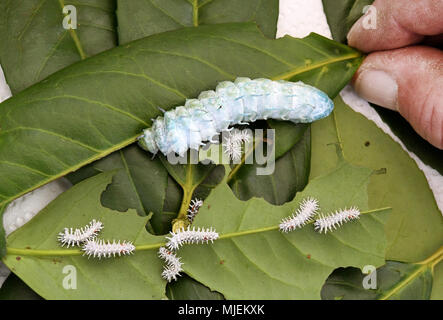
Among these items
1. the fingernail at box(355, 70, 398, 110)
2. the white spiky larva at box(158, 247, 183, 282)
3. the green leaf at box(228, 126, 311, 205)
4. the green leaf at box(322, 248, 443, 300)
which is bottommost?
the green leaf at box(322, 248, 443, 300)

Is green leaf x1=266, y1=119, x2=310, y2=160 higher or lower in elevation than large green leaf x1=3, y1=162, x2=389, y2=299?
higher

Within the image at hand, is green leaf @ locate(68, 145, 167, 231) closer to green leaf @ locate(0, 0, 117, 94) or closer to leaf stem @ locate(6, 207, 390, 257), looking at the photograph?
leaf stem @ locate(6, 207, 390, 257)

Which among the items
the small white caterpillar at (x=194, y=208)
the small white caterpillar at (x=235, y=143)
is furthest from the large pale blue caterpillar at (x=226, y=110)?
the small white caterpillar at (x=194, y=208)

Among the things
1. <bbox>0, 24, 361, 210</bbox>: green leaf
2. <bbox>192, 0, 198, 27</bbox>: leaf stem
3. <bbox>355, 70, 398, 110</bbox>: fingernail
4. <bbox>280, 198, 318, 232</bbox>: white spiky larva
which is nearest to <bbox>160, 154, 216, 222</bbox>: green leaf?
<bbox>0, 24, 361, 210</bbox>: green leaf

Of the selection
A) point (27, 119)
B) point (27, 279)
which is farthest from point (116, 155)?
point (27, 279)

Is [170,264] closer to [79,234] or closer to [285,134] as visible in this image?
[79,234]

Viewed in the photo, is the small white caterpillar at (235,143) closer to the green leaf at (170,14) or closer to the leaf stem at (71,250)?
the leaf stem at (71,250)

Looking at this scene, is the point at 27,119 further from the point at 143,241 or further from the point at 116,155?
the point at 143,241
